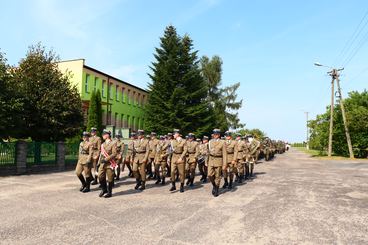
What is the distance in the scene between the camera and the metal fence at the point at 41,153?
1725 cm

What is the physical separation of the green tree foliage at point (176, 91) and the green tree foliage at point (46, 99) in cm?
1824

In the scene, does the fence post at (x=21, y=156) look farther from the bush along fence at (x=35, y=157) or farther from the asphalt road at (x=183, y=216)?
the asphalt road at (x=183, y=216)

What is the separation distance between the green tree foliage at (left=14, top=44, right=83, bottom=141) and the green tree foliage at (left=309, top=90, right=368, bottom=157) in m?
28.2

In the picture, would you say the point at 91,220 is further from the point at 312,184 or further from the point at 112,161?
the point at 312,184

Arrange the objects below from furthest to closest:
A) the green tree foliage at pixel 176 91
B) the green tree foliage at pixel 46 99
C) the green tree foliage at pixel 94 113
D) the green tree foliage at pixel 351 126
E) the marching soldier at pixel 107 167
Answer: the green tree foliage at pixel 176 91 < the green tree foliage at pixel 351 126 < the green tree foliage at pixel 94 113 < the green tree foliage at pixel 46 99 < the marching soldier at pixel 107 167

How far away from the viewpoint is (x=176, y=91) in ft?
126

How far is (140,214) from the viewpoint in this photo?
8.14 meters

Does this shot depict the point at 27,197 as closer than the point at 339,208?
No

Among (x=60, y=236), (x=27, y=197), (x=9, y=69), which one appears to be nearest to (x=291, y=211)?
(x=60, y=236)

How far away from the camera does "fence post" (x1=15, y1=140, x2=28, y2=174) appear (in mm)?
16453

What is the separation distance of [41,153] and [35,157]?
1.53 ft

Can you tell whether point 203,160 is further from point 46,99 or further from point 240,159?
point 46,99

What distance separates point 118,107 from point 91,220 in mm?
38855

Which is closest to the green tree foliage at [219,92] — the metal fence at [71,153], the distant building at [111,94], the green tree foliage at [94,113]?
the distant building at [111,94]
